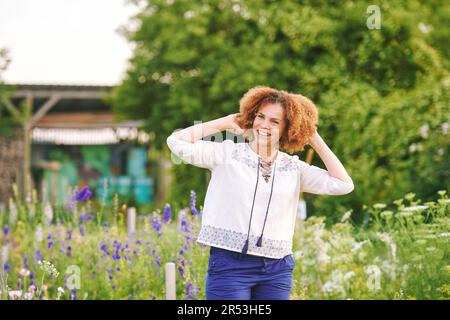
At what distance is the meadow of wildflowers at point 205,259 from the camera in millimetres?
4820

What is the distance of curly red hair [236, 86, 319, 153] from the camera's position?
117 inches

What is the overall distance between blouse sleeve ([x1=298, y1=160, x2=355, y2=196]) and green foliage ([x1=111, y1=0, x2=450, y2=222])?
16.0ft

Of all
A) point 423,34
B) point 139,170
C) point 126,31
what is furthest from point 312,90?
point 139,170

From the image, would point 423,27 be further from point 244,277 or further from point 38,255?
point 244,277

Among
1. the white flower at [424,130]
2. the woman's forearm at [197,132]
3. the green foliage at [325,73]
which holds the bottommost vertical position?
the woman's forearm at [197,132]

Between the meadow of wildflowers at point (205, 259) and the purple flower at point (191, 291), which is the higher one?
the meadow of wildflowers at point (205, 259)

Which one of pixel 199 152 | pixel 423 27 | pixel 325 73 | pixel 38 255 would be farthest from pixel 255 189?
pixel 423 27

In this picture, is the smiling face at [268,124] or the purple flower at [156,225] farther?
the purple flower at [156,225]

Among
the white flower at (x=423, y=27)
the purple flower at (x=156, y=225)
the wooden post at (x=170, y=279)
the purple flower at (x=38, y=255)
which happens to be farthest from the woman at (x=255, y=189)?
the white flower at (x=423, y=27)

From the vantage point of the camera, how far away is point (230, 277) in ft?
9.18

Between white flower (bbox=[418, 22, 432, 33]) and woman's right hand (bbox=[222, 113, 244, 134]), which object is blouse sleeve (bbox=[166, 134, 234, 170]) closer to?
woman's right hand (bbox=[222, 113, 244, 134])

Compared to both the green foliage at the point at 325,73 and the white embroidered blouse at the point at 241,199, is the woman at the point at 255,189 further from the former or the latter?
the green foliage at the point at 325,73

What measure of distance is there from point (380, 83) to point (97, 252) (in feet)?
23.4
